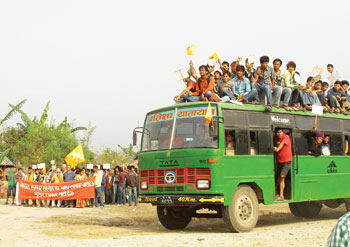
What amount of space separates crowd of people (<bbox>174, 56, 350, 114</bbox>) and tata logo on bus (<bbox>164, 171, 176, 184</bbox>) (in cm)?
214

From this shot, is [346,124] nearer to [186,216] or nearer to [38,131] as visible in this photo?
[186,216]

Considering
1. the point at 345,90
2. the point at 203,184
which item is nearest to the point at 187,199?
the point at 203,184

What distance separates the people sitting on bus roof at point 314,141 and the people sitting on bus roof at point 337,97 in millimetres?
1947

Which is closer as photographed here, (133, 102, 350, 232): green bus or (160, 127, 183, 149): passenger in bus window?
(133, 102, 350, 232): green bus

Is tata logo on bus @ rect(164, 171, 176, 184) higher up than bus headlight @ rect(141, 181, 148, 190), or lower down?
higher up

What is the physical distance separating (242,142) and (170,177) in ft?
6.22

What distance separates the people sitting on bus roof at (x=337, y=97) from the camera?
615 inches

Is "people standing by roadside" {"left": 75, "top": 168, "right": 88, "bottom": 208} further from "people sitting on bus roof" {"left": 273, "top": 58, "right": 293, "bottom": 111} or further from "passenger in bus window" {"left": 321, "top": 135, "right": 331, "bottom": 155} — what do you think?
"passenger in bus window" {"left": 321, "top": 135, "right": 331, "bottom": 155}

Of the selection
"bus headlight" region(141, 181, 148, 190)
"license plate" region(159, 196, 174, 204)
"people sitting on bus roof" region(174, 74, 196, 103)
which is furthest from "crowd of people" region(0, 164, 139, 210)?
"license plate" region(159, 196, 174, 204)

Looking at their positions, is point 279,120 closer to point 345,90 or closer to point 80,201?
point 345,90

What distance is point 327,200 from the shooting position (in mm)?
15078

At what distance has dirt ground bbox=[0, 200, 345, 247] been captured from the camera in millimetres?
9672

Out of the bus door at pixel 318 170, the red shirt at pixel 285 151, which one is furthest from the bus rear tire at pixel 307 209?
the red shirt at pixel 285 151

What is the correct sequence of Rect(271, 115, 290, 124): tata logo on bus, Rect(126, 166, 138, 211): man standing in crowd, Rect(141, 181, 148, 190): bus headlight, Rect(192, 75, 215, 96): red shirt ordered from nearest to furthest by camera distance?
1. Rect(141, 181, 148, 190): bus headlight
2. Rect(192, 75, 215, 96): red shirt
3. Rect(271, 115, 290, 124): tata logo on bus
4. Rect(126, 166, 138, 211): man standing in crowd
